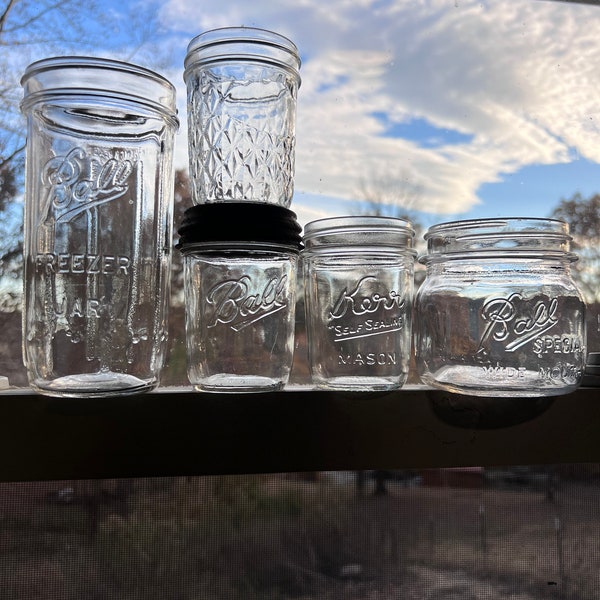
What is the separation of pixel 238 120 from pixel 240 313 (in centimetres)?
22

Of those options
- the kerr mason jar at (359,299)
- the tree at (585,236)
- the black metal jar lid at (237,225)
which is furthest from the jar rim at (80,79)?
the tree at (585,236)

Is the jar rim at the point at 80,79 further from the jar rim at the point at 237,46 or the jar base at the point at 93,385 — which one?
the jar base at the point at 93,385

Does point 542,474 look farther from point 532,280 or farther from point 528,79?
point 528,79

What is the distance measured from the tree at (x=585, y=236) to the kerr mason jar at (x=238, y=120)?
48 centimetres

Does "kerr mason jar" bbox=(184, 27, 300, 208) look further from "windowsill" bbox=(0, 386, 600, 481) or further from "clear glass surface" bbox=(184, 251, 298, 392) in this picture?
"windowsill" bbox=(0, 386, 600, 481)

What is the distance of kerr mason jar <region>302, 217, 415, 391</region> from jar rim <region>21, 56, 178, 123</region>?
0.24m

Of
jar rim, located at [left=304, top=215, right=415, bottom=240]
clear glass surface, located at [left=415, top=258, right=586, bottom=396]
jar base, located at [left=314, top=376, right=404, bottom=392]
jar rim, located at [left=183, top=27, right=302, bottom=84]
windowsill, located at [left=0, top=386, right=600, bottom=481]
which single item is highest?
jar rim, located at [left=183, top=27, right=302, bottom=84]

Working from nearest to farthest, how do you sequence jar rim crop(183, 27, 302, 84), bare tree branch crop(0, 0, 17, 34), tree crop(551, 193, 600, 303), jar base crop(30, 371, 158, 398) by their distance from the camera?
jar base crop(30, 371, 158, 398) → jar rim crop(183, 27, 302, 84) → bare tree branch crop(0, 0, 17, 34) → tree crop(551, 193, 600, 303)

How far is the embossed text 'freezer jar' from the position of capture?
554 millimetres

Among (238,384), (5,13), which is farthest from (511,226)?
(5,13)

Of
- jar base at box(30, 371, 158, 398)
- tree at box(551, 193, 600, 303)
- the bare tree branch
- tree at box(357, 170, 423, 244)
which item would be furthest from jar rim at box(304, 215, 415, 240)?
the bare tree branch

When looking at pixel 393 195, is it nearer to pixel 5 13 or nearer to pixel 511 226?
pixel 511 226

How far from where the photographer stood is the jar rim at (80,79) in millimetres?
483

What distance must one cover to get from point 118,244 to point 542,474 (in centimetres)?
63
